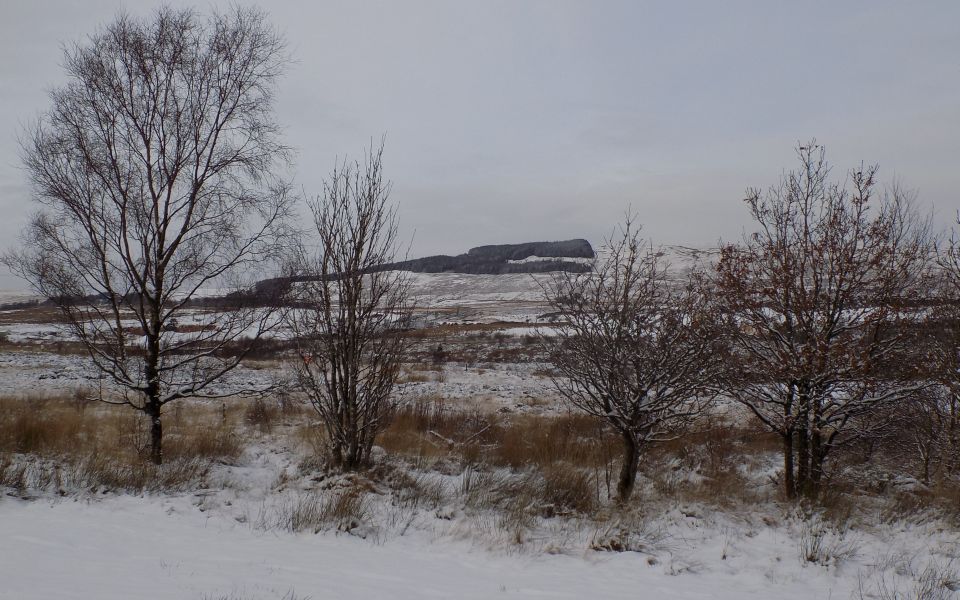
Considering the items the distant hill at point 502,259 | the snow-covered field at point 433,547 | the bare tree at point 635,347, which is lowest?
the snow-covered field at point 433,547

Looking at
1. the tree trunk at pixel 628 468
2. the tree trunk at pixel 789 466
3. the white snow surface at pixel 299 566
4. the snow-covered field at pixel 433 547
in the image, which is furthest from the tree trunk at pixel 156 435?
the tree trunk at pixel 789 466

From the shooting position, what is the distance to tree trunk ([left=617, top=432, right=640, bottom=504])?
6.84 meters

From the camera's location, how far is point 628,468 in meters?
6.97

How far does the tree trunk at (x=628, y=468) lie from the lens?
22.5ft

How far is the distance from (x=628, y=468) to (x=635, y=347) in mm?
1790

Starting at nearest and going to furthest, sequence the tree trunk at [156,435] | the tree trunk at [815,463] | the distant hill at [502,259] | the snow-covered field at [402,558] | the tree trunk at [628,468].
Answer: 1. the snow-covered field at [402,558]
2. the tree trunk at [628,468]
3. the tree trunk at [815,463]
4. the tree trunk at [156,435]
5. the distant hill at [502,259]

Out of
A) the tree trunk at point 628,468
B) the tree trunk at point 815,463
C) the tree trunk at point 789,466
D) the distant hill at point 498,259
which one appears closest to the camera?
the tree trunk at point 628,468

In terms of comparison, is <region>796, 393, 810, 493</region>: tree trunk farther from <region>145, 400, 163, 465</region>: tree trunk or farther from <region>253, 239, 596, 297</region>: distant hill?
<region>253, 239, 596, 297</region>: distant hill

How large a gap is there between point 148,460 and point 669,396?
302 inches

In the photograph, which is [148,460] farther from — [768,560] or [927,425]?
[927,425]

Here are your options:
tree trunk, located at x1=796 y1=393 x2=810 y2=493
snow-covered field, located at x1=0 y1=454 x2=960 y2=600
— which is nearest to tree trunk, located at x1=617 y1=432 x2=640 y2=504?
snow-covered field, located at x1=0 y1=454 x2=960 y2=600

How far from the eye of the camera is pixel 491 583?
4.64m

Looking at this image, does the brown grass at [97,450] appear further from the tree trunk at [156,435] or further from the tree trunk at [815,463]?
the tree trunk at [815,463]

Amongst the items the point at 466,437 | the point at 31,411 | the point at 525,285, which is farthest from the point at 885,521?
the point at 525,285
